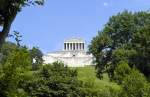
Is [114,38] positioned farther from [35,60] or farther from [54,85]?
[35,60]

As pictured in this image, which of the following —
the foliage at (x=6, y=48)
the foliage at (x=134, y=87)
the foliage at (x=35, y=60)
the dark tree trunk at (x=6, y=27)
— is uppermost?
the foliage at (x=35, y=60)

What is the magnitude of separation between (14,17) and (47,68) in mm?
52575

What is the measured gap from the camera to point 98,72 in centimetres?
9831

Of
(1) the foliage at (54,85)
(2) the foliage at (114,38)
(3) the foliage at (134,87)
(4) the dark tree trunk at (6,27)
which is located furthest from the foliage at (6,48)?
(2) the foliage at (114,38)

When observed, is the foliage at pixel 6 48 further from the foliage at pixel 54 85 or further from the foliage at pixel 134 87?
the foliage at pixel 54 85

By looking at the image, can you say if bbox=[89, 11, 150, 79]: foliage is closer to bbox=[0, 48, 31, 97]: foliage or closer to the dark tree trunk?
bbox=[0, 48, 31, 97]: foliage

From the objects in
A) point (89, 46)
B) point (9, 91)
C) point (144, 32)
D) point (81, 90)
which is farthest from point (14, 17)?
point (89, 46)

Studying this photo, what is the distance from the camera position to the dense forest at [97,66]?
76.3 ft

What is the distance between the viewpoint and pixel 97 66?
9938cm

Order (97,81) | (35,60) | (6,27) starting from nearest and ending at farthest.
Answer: (6,27) < (97,81) < (35,60)

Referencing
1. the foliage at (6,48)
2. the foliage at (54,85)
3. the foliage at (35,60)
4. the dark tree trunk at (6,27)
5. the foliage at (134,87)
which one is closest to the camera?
the dark tree trunk at (6,27)

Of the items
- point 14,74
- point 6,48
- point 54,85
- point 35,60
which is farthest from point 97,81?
point 14,74

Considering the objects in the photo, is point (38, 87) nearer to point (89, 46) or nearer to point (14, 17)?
point (89, 46)

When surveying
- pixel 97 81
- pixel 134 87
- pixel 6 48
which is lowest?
pixel 134 87
